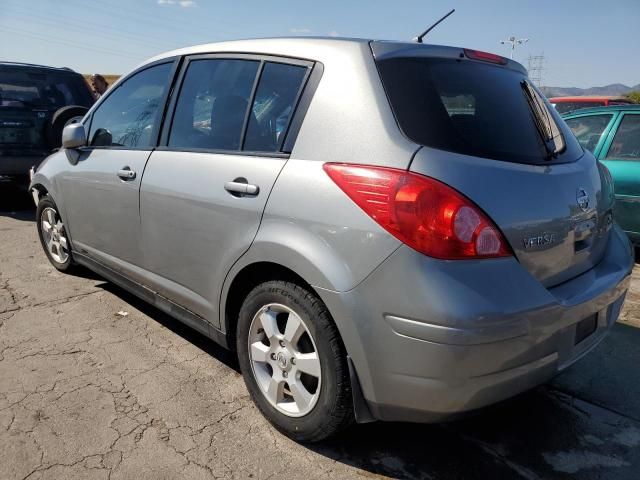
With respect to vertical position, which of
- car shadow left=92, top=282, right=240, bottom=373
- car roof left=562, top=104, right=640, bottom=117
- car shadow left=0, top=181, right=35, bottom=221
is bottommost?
car shadow left=0, top=181, right=35, bottom=221

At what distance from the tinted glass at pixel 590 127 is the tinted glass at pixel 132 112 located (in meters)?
4.23

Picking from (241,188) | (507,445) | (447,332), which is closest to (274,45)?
(241,188)

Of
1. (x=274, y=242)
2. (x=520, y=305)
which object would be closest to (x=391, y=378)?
(x=520, y=305)

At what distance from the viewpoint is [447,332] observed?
5.87 feet

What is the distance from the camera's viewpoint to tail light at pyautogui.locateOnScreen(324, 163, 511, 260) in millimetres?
1840

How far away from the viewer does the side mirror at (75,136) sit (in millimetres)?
3723

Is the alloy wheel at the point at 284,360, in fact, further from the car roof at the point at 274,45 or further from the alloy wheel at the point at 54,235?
the alloy wheel at the point at 54,235

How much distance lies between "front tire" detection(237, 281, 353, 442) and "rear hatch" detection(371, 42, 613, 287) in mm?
739

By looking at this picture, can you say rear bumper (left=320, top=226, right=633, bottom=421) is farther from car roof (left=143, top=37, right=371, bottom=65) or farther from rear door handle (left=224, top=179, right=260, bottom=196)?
car roof (left=143, top=37, right=371, bottom=65)

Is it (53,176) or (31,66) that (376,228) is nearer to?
(53,176)

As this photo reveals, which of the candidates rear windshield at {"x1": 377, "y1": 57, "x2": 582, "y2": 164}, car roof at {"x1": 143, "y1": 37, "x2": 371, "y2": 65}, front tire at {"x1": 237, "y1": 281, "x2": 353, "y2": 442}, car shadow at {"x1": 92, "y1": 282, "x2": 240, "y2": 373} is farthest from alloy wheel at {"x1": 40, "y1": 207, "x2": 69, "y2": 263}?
rear windshield at {"x1": 377, "y1": 57, "x2": 582, "y2": 164}

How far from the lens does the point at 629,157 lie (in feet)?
17.3

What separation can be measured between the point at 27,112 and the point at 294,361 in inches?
253

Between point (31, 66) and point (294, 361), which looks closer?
point (294, 361)
